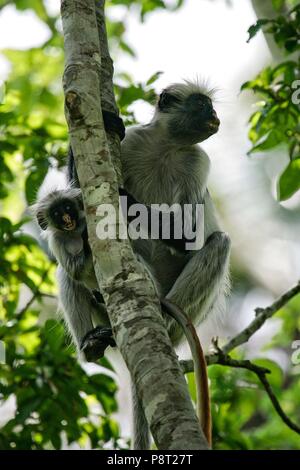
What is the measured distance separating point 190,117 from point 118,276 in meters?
3.59

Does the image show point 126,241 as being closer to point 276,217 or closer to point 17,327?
point 17,327

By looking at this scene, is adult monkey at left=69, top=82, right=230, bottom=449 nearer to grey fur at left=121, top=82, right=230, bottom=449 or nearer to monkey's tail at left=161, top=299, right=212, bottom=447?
grey fur at left=121, top=82, right=230, bottom=449

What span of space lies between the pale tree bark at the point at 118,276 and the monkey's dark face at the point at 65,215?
4.41ft

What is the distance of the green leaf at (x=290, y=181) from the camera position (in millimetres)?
5262

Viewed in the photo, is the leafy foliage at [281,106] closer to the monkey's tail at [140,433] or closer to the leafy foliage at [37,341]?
the leafy foliage at [37,341]

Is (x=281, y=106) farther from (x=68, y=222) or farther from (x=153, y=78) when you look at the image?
(x=68, y=222)

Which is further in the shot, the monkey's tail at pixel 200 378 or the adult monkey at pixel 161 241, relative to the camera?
the adult monkey at pixel 161 241

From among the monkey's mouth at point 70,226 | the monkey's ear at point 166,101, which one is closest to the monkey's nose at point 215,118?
the monkey's ear at point 166,101

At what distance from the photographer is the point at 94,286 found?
5840mm

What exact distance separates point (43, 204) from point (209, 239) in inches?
58.4

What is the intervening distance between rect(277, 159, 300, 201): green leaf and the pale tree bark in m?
1.36

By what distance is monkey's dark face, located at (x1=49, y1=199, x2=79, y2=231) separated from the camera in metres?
5.85

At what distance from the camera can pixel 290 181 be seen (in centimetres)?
526
